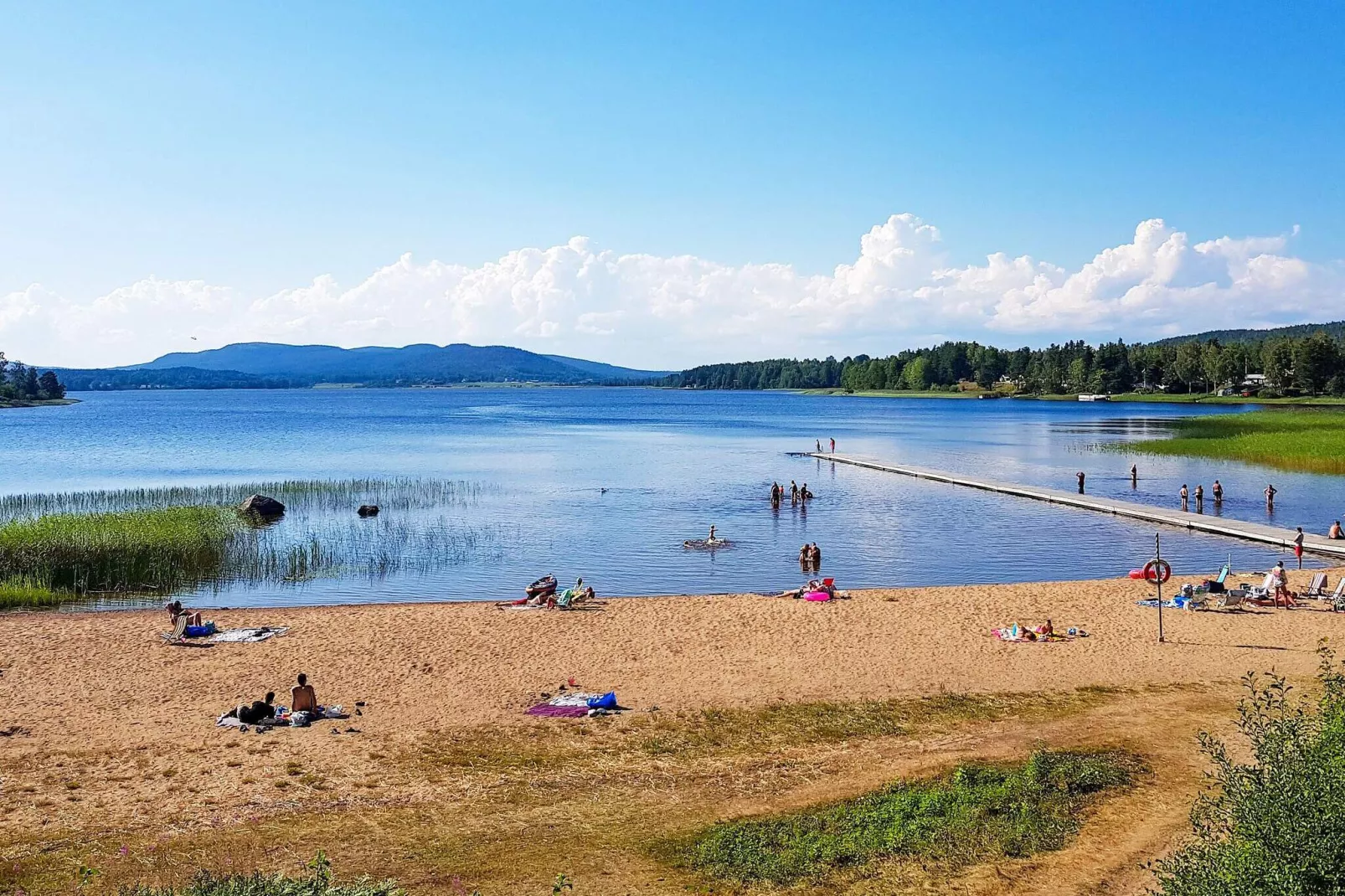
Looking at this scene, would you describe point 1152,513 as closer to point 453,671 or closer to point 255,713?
point 453,671

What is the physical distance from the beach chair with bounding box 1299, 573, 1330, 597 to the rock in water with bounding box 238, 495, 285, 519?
4084 centimetres

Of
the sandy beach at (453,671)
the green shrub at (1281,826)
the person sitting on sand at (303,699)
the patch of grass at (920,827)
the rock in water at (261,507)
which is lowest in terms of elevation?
the sandy beach at (453,671)

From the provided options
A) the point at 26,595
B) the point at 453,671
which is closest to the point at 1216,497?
the point at 453,671

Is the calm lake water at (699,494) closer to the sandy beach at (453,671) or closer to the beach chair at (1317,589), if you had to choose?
the sandy beach at (453,671)

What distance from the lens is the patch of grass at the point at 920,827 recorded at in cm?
1191

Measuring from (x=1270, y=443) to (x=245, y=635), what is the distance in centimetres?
7171

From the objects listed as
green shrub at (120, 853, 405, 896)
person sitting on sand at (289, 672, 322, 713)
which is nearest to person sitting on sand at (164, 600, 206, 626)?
person sitting on sand at (289, 672, 322, 713)

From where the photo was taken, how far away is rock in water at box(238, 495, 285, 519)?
152 ft

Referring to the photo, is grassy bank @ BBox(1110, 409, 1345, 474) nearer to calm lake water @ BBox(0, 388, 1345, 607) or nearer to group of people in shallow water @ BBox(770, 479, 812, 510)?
calm lake water @ BBox(0, 388, 1345, 607)

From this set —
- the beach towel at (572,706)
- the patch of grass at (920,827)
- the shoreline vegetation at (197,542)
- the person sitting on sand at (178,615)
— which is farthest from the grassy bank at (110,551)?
the patch of grass at (920,827)

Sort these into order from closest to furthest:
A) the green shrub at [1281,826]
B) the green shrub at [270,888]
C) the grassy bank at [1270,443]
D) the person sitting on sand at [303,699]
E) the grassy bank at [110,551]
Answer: the green shrub at [1281,826], the green shrub at [270,888], the person sitting on sand at [303,699], the grassy bank at [110,551], the grassy bank at [1270,443]

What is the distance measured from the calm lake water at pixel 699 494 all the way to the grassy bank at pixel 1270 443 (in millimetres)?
3093

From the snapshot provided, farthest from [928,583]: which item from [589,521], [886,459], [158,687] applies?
[886,459]

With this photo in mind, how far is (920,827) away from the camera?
12.7m
